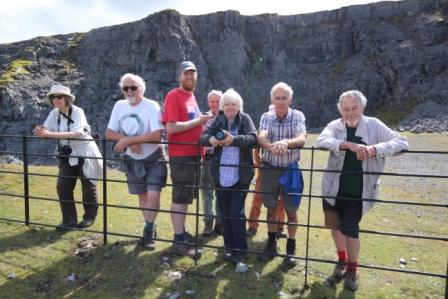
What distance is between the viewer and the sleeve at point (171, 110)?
16.0ft

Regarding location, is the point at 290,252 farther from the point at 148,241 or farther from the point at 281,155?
the point at 148,241

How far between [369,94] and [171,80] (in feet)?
78.4

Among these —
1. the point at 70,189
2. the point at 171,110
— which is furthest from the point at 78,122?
the point at 171,110

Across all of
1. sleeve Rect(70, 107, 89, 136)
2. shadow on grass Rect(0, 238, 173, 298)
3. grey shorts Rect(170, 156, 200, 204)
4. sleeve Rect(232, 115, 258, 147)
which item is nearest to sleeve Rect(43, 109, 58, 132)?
sleeve Rect(70, 107, 89, 136)

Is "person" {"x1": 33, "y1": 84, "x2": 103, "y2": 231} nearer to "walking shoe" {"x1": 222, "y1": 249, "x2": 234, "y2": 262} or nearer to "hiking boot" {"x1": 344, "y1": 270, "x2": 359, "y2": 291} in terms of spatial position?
"walking shoe" {"x1": 222, "y1": 249, "x2": 234, "y2": 262}

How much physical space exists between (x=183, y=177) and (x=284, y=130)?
1.45 meters

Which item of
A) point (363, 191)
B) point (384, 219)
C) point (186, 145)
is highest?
point (186, 145)

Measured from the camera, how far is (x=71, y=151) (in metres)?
5.89

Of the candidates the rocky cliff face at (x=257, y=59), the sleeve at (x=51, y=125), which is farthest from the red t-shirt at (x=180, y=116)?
the rocky cliff face at (x=257, y=59)

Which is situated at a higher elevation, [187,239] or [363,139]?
[363,139]

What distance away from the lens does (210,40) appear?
5019 centimetres

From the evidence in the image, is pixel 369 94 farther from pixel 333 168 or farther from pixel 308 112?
pixel 333 168

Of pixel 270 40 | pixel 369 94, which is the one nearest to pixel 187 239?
pixel 369 94

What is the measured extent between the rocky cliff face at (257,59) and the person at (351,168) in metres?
36.8
